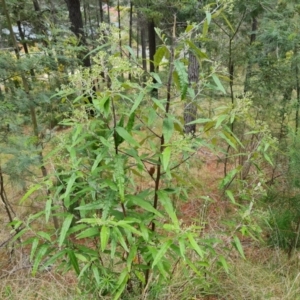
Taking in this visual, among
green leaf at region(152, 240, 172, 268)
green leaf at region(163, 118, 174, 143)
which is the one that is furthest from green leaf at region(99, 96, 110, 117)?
green leaf at region(152, 240, 172, 268)

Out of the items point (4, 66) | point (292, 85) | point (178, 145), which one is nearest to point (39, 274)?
point (4, 66)

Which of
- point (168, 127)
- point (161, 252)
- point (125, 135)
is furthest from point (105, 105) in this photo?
point (161, 252)

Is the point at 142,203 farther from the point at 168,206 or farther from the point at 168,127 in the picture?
the point at 168,127

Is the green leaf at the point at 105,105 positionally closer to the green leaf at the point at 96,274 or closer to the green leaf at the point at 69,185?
the green leaf at the point at 69,185

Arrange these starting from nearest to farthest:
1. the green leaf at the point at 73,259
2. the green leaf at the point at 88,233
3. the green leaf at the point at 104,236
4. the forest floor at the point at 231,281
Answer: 1. the green leaf at the point at 104,236
2. the green leaf at the point at 88,233
3. the green leaf at the point at 73,259
4. the forest floor at the point at 231,281

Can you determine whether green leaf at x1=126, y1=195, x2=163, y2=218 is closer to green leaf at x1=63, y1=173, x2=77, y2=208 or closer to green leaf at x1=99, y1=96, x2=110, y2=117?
green leaf at x1=63, y1=173, x2=77, y2=208

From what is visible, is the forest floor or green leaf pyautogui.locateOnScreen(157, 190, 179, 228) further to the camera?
the forest floor

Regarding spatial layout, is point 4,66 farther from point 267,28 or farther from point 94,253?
point 267,28

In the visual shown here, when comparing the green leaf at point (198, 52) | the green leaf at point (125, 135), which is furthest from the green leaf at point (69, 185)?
the green leaf at point (198, 52)

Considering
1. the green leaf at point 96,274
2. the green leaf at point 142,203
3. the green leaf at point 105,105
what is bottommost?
the green leaf at point 96,274

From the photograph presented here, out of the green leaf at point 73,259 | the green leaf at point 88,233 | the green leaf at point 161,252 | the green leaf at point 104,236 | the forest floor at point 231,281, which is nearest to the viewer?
the green leaf at point 104,236

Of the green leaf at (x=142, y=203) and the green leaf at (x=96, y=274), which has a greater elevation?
the green leaf at (x=142, y=203)

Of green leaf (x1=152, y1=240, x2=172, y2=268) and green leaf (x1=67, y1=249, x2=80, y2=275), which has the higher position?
green leaf (x1=152, y1=240, x2=172, y2=268)

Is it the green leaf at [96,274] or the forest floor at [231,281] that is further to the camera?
the forest floor at [231,281]
